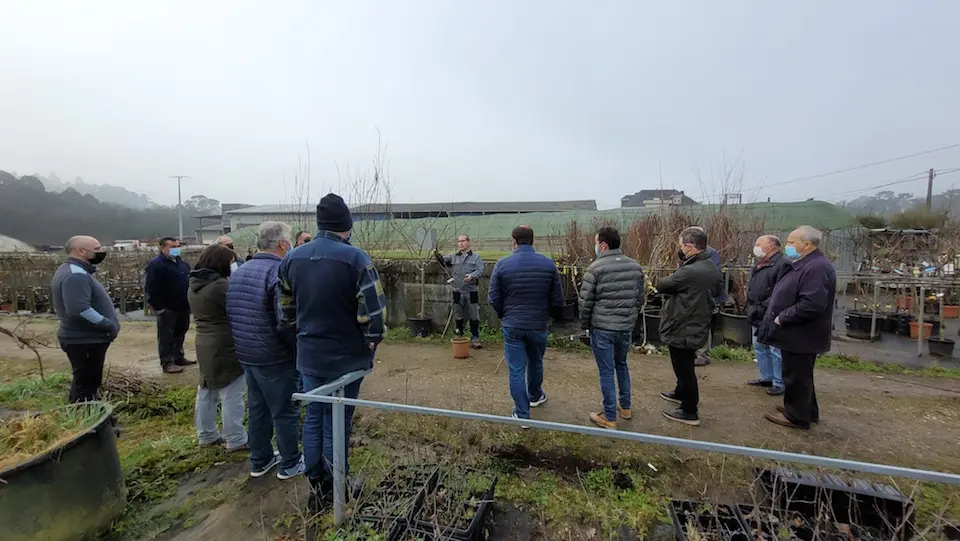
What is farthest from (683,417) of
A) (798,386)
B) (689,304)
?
(689,304)

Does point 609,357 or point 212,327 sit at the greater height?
point 212,327

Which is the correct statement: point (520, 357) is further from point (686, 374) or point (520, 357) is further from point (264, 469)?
point (264, 469)

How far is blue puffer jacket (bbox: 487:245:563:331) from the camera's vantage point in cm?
387

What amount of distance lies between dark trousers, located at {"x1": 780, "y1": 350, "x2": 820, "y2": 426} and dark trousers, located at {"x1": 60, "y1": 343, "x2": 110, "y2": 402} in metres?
6.07

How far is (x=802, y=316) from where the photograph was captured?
3.59 m

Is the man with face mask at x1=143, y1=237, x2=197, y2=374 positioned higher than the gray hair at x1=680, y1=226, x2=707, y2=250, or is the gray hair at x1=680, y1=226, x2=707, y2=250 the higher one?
the gray hair at x1=680, y1=226, x2=707, y2=250

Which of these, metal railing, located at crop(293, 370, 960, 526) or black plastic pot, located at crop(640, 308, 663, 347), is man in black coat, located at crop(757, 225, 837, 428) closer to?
metal railing, located at crop(293, 370, 960, 526)

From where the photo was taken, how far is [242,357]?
2.97 meters

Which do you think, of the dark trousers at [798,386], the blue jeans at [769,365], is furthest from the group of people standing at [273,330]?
the blue jeans at [769,365]

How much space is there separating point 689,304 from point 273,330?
3398mm

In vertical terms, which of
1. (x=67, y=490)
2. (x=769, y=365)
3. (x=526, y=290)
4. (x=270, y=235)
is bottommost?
(x=769, y=365)

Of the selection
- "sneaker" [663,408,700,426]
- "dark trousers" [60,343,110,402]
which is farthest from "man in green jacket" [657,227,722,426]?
"dark trousers" [60,343,110,402]

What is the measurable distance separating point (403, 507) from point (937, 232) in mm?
17385

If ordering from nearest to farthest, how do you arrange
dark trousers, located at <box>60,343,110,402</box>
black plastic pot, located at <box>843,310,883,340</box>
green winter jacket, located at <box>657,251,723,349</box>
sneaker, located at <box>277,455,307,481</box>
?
sneaker, located at <box>277,455,307,481</box>
dark trousers, located at <box>60,343,110,402</box>
green winter jacket, located at <box>657,251,723,349</box>
black plastic pot, located at <box>843,310,883,340</box>
